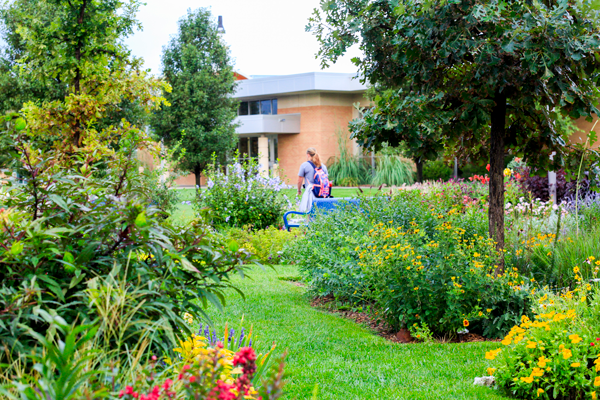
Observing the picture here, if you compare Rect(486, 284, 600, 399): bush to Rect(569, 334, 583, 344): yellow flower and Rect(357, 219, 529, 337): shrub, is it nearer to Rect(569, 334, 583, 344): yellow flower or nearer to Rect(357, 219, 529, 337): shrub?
Rect(569, 334, 583, 344): yellow flower

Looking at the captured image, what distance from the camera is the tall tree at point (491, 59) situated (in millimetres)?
3707

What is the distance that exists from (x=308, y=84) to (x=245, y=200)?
23.4 metres

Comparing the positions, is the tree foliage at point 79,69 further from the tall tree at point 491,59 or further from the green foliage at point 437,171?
the green foliage at point 437,171

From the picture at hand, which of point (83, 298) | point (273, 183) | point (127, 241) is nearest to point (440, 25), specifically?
point (127, 241)

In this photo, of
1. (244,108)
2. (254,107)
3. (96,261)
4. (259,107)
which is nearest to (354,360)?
(96,261)

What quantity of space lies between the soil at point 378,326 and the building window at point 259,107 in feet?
103

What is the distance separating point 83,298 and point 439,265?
9.52 ft

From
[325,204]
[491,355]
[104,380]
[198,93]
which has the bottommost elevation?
[491,355]

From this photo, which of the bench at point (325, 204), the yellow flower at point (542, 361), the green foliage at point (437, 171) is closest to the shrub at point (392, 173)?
the green foliage at point (437, 171)

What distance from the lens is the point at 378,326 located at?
192 inches

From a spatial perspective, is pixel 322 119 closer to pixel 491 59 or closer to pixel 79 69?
pixel 79 69

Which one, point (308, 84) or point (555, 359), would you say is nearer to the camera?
point (555, 359)

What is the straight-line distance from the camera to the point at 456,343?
4281 mm

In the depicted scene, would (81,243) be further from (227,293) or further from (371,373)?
(227,293)
